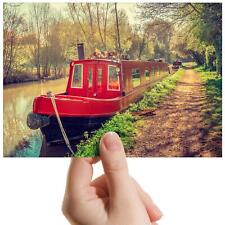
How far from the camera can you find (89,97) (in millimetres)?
1086

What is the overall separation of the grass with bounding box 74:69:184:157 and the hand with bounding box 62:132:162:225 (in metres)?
0.33

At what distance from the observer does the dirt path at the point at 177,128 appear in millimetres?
1137

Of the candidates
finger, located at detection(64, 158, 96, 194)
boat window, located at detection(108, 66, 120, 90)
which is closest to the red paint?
boat window, located at detection(108, 66, 120, 90)

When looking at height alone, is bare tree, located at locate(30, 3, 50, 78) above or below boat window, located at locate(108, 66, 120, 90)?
above

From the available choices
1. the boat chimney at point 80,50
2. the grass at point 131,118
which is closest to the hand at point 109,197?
the grass at point 131,118

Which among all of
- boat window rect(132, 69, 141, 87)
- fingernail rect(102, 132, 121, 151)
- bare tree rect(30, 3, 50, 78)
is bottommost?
fingernail rect(102, 132, 121, 151)

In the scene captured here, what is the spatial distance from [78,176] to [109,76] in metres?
0.49

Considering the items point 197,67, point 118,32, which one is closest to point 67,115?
point 118,32

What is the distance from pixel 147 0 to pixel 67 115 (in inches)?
11.2

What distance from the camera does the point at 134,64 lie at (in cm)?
112

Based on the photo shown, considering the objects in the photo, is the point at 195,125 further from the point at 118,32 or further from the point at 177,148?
the point at 118,32

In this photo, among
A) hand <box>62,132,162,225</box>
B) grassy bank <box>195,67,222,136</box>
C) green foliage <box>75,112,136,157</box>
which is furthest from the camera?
grassy bank <box>195,67,222,136</box>

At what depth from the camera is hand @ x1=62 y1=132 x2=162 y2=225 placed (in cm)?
61

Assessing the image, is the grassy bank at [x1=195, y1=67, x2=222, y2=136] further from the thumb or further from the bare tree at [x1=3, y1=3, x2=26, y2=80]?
the thumb
